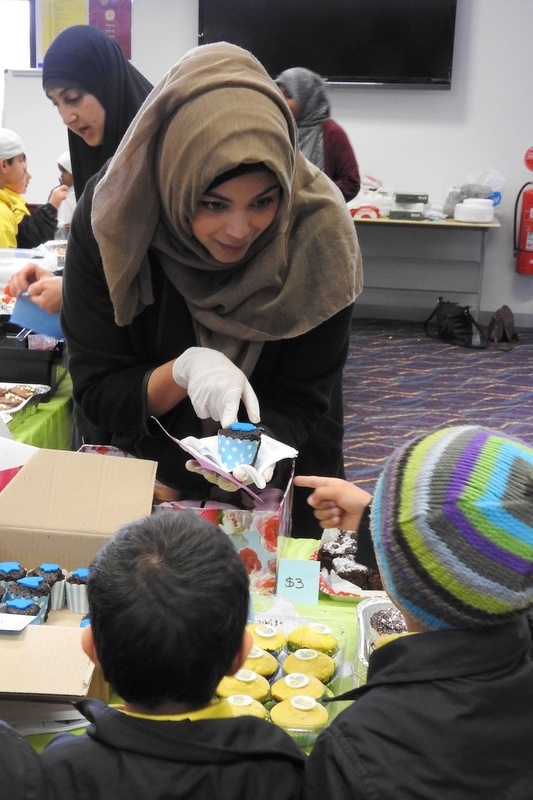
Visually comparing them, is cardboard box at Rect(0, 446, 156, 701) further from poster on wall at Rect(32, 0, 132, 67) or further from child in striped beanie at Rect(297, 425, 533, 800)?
poster on wall at Rect(32, 0, 132, 67)

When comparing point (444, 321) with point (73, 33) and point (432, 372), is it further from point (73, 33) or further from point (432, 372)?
point (73, 33)

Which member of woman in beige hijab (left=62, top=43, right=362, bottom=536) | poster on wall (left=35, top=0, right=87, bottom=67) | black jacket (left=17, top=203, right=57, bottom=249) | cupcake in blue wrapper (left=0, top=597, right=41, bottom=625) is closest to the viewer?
cupcake in blue wrapper (left=0, top=597, right=41, bottom=625)

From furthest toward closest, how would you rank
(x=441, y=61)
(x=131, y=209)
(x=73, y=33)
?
(x=441, y=61), (x=73, y=33), (x=131, y=209)

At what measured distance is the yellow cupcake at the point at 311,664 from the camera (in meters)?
1.28

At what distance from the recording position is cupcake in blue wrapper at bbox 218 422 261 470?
1446 millimetres

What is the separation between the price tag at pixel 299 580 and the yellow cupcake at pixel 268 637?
15cm

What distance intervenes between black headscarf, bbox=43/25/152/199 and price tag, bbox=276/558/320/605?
142 centimetres

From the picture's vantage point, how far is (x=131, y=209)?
5.10 feet

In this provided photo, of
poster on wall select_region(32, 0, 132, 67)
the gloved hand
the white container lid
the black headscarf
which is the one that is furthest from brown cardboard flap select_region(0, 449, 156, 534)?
poster on wall select_region(32, 0, 132, 67)

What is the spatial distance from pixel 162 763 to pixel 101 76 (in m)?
2.02

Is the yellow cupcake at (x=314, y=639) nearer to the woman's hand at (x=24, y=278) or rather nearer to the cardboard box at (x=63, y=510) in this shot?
the cardboard box at (x=63, y=510)

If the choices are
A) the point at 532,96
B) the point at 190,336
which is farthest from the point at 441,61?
the point at 190,336

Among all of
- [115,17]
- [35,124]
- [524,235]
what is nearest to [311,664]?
[524,235]

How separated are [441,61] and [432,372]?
7.71ft
